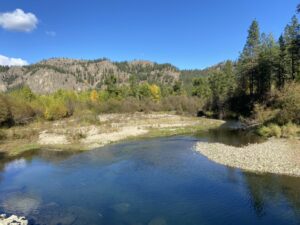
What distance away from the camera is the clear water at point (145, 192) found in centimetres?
1552

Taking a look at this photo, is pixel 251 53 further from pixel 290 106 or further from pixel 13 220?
pixel 13 220

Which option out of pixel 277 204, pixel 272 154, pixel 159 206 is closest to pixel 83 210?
pixel 159 206

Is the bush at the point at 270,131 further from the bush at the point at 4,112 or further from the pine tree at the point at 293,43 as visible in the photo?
the bush at the point at 4,112

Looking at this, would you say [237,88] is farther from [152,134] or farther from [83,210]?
[83,210]

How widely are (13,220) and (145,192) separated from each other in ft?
25.9

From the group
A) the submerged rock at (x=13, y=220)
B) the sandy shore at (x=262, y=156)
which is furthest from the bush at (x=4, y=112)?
the submerged rock at (x=13, y=220)

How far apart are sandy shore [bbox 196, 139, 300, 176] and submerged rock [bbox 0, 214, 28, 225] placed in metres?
16.2

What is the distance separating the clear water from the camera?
15.5 m

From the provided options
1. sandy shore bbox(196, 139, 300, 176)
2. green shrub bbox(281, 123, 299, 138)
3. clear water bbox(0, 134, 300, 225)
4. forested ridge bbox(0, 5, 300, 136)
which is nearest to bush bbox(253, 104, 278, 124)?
forested ridge bbox(0, 5, 300, 136)

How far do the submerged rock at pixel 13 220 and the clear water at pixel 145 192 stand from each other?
54cm

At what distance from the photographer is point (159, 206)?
672 inches

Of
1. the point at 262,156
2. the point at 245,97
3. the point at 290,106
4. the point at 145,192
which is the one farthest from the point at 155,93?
the point at 145,192

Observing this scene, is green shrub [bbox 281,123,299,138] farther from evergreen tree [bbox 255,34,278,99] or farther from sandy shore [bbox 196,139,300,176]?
evergreen tree [bbox 255,34,278,99]

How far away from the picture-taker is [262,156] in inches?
1037
